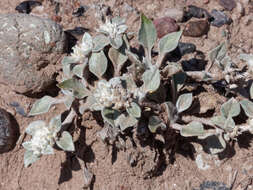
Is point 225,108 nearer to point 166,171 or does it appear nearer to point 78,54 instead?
point 166,171

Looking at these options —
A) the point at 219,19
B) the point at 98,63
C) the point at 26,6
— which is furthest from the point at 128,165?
the point at 26,6

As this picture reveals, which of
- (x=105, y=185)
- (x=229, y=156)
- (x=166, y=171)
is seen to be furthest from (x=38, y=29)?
(x=229, y=156)

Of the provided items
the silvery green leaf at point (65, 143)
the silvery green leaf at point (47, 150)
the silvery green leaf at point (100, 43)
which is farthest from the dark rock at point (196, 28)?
the silvery green leaf at point (47, 150)

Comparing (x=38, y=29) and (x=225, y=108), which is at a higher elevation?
(x=38, y=29)

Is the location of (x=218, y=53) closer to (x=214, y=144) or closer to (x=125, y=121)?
(x=214, y=144)

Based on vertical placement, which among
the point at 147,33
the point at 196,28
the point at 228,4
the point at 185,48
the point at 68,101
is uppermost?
the point at 147,33

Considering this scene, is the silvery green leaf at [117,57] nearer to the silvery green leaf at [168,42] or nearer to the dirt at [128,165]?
the silvery green leaf at [168,42]

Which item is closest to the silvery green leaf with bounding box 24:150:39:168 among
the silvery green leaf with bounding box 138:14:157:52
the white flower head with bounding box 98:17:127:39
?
the white flower head with bounding box 98:17:127:39
